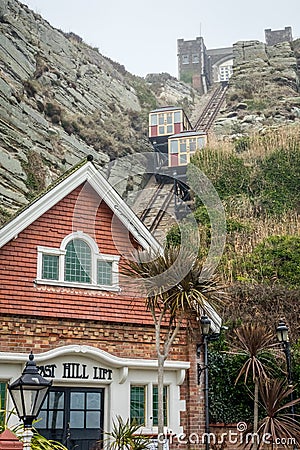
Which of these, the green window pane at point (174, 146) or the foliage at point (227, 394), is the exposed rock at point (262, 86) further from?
the foliage at point (227, 394)

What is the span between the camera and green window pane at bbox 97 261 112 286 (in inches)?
553

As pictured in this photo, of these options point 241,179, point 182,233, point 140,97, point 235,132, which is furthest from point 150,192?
point 140,97

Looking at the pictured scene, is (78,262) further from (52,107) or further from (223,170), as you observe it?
(52,107)

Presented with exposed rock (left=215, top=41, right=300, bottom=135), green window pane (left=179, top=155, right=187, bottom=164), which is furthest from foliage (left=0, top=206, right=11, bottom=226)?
exposed rock (left=215, top=41, right=300, bottom=135)

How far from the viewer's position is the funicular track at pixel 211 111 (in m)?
59.4

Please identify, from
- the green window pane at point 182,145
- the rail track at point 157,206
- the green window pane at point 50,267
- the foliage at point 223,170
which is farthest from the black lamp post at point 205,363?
the green window pane at point 182,145

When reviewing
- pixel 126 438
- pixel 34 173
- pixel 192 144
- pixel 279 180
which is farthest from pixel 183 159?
pixel 126 438

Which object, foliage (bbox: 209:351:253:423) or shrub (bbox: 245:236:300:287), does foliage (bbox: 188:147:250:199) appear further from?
foliage (bbox: 209:351:253:423)

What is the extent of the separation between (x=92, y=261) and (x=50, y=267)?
981 millimetres

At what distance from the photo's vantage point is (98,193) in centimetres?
1445

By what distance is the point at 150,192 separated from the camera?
120 feet

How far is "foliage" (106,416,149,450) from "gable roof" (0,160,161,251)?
3.75 meters

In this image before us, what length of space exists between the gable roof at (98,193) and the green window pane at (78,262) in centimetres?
101

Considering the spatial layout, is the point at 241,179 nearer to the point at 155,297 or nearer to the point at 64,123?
the point at 64,123
